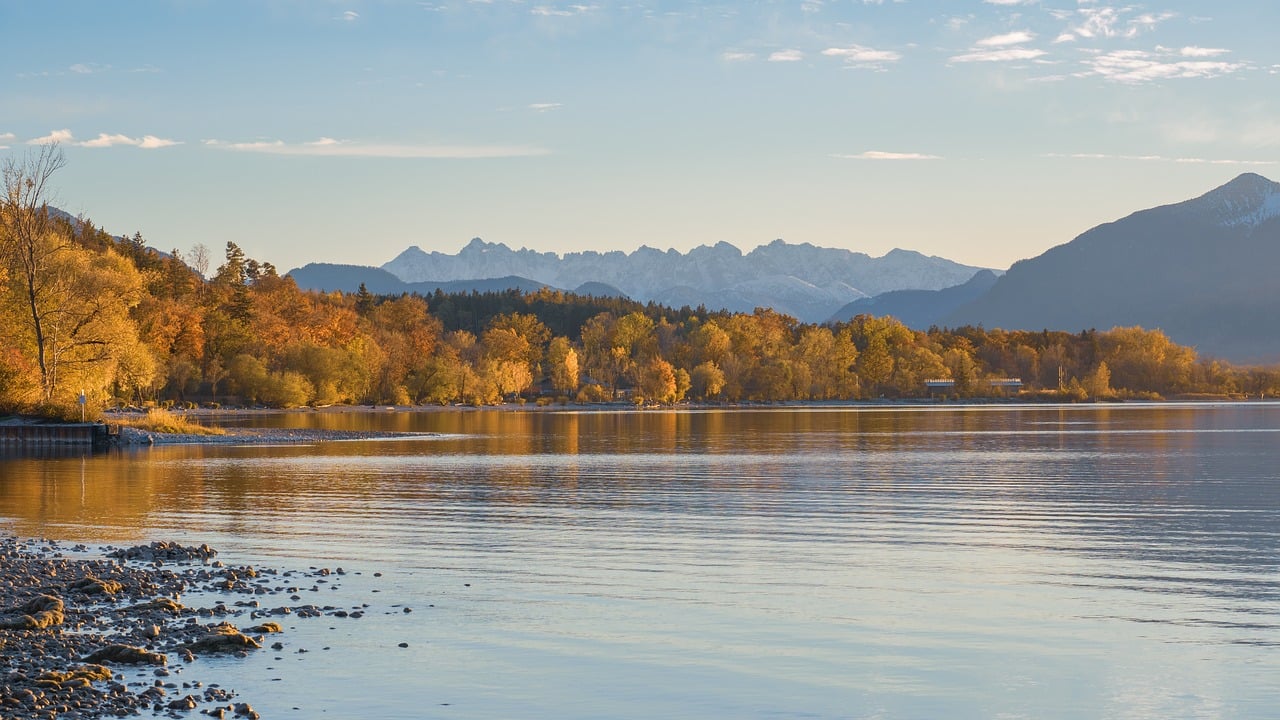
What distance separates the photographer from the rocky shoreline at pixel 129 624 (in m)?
13.1

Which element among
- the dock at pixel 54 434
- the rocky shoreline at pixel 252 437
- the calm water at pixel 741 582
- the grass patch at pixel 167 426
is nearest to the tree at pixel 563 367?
the rocky shoreline at pixel 252 437

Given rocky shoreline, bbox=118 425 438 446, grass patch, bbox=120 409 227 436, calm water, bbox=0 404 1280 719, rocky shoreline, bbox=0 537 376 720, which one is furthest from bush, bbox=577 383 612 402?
rocky shoreline, bbox=0 537 376 720

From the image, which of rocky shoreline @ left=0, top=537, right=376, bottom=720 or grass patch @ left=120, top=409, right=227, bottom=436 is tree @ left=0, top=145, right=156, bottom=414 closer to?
grass patch @ left=120, top=409, right=227, bottom=436

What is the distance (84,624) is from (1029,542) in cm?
1897

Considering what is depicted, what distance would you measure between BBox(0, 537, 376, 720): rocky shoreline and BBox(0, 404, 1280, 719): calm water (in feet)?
2.25

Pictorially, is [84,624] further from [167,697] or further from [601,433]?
[601,433]

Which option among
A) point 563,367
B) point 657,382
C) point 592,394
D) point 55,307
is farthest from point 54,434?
point 592,394

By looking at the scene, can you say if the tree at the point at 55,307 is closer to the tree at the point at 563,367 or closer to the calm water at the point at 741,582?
the calm water at the point at 741,582

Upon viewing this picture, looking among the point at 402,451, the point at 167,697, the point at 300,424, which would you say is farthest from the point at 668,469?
the point at 300,424

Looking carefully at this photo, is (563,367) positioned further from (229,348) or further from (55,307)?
(55,307)

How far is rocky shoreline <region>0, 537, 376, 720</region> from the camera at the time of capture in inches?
516

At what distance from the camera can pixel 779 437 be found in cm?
8156

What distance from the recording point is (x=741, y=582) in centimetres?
2138

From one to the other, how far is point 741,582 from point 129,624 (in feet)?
32.3
